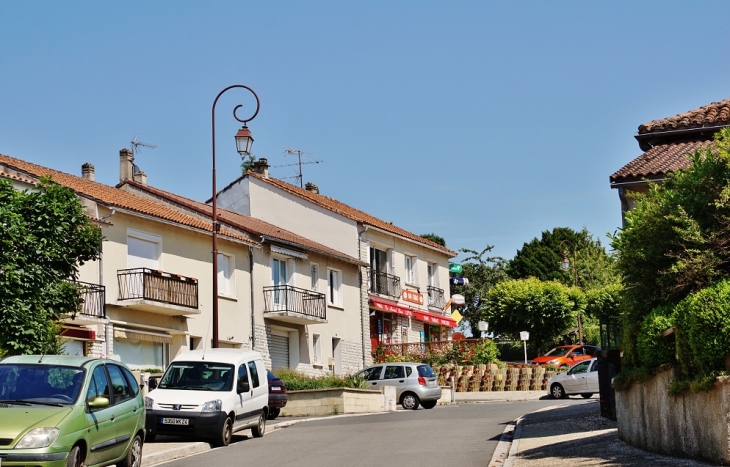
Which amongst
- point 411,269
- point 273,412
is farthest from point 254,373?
point 411,269

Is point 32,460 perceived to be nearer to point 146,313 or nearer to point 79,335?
point 79,335

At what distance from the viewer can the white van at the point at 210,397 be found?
68.7ft

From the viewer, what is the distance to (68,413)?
12742 mm

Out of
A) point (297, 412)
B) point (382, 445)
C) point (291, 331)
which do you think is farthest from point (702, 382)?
point (291, 331)

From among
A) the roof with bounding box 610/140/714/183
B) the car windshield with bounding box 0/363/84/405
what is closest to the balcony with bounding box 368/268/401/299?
the roof with bounding box 610/140/714/183

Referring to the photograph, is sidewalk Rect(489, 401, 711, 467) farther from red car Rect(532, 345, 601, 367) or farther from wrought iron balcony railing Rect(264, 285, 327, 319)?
red car Rect(532, 345, 601, 367)

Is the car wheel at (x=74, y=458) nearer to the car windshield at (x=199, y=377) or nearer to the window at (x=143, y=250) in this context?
the car windshield at (x=199, y=377)

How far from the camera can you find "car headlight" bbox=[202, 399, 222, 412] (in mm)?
21062

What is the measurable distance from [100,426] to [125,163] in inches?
1287

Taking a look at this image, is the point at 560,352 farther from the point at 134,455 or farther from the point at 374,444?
the point at 134,455

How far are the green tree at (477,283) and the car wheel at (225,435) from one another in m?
61.7

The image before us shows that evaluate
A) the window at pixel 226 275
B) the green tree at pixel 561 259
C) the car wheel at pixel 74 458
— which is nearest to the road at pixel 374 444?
the car wheel at pixel 74 458

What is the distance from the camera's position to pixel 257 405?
2339 cm

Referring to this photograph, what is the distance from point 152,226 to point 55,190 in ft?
49.8
